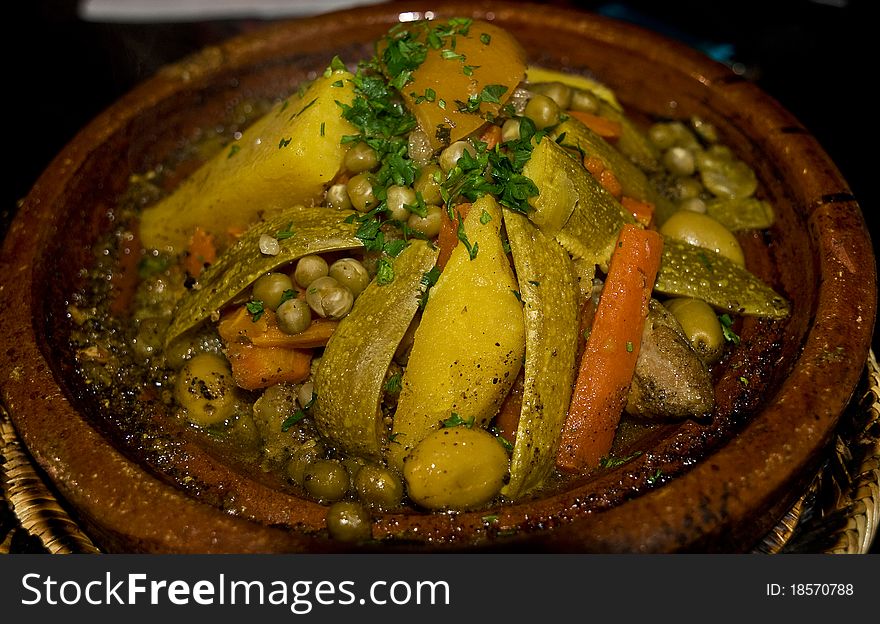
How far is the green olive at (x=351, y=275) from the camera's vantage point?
2855 mm

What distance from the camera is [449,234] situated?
2.78 meters

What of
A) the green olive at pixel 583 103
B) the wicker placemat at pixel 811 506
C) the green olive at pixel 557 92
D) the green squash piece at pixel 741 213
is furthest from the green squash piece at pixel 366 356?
the green squash piece at pixel 741 213

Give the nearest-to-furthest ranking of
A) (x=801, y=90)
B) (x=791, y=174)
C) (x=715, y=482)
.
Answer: (x=715, y=482) → (x=791, y=174) → (x=801, y=90)

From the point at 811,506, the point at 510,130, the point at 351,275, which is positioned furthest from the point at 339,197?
the point at 811,506

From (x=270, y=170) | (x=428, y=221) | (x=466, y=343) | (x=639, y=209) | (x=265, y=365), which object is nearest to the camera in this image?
(x=466, y=343)

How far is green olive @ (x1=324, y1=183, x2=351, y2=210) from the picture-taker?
10.1 feet

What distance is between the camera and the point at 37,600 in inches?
95.1

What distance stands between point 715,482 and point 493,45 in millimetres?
1965

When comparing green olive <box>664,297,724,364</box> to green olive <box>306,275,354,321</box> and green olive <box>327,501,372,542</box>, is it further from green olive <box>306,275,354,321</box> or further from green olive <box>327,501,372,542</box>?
green olive <box>327,501,372,542</box>

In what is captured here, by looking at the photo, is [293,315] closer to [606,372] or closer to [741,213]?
[606,372]

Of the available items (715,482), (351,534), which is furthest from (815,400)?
(351,534)

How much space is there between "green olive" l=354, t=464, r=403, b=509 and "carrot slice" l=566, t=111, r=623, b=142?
1.86 meters

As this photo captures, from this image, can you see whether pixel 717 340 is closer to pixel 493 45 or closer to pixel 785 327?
pixel 785 327

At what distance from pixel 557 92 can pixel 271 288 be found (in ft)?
5.19
